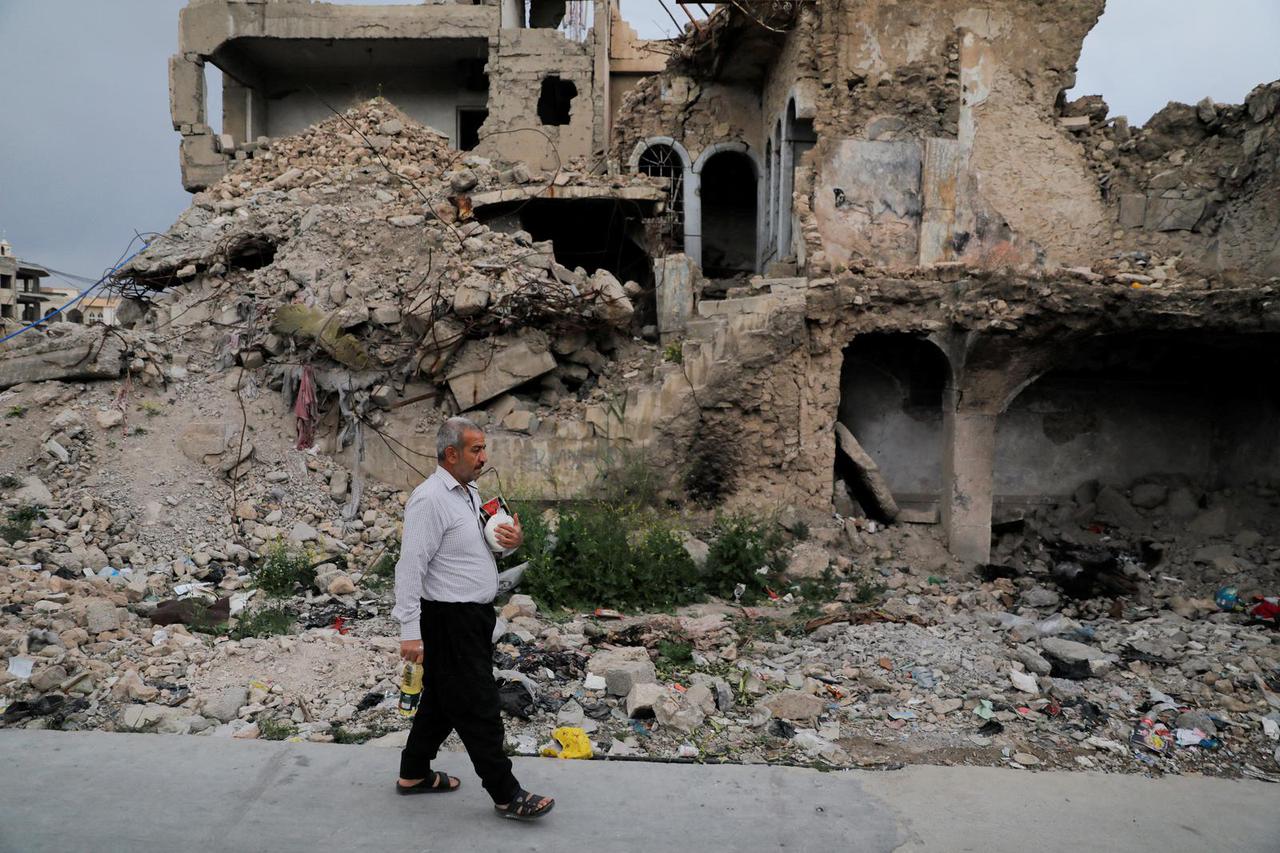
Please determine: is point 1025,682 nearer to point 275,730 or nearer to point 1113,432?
point 275,730

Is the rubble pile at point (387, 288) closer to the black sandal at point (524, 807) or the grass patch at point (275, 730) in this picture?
the grass patch at point (275, 730)

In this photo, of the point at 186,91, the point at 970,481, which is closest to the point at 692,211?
the point at 970,481

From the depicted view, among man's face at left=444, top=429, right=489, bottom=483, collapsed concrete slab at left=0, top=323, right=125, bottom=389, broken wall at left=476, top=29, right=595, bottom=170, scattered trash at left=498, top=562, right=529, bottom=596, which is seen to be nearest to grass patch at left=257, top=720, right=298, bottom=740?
man's face at left=444, top=429, right=489, bottom=483

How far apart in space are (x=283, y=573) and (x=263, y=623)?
3.97 feet

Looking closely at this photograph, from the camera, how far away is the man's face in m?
3.59

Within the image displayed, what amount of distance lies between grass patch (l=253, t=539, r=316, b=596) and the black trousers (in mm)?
5075

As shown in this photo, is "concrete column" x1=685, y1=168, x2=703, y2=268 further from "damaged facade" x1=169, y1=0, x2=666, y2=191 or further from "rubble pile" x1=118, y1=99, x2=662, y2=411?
"rubble pile" x1=118, y1=99, x2=662, y2=411

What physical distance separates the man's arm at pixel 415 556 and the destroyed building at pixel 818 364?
3759 millimetres

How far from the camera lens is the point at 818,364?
10.4 metres

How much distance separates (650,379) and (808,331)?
1.95 meters

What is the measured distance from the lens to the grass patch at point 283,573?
8016mm

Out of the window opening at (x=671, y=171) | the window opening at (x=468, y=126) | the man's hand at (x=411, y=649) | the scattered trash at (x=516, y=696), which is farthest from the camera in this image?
the window opening at (x=468, y=126)

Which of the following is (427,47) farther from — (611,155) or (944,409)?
(944,409)

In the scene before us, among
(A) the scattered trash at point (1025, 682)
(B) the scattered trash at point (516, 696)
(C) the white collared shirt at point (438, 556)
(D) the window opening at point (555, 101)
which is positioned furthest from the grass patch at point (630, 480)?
(D) the window opening at point (555, 101)
